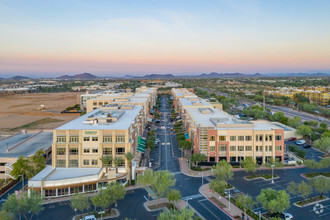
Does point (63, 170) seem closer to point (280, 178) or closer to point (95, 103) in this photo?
point (280, 178)

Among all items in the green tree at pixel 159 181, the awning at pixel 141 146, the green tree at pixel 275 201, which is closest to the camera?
the green tree at pixel 275 201

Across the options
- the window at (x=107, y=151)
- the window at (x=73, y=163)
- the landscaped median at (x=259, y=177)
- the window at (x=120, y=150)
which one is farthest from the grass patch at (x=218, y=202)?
the window at (x=73, y=163)

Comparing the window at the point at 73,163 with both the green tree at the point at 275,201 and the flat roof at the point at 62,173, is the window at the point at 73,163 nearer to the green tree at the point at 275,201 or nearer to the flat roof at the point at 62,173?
the flat roof at the point at 62,173

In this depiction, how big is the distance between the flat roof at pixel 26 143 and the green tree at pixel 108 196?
107ft

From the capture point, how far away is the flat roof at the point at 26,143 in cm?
6444

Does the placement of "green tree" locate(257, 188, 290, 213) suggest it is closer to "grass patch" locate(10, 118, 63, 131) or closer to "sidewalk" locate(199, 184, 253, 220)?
"sidewalk" locate(199, 184, 253, 220)

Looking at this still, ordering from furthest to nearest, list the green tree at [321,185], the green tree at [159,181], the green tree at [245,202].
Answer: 1. the green tree at [321,185]
2. the green tree at [159,181]
3. the green tree at [245,202]

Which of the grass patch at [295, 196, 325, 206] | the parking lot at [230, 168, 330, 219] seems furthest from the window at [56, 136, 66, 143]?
the grass patch at [295, 196, 325, 206]

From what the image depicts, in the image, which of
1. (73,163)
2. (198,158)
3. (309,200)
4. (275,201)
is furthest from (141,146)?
(309,200)

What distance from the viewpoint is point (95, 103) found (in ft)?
420

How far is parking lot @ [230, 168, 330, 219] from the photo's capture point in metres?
41.4

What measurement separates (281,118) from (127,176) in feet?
262

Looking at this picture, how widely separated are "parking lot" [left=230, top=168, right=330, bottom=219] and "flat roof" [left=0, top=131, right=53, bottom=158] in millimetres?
51576

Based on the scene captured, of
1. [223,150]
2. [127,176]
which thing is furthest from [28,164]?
[223,150]
